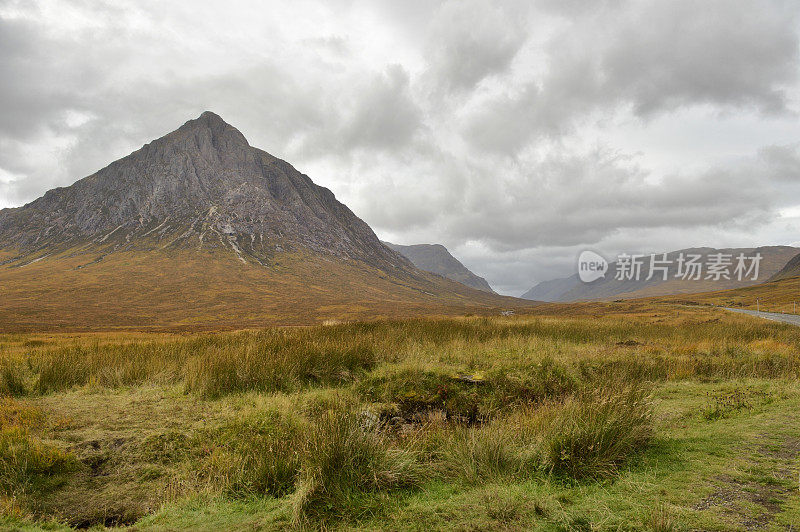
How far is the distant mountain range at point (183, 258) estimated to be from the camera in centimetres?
6683

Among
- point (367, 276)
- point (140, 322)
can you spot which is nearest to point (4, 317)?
point (140, 322)

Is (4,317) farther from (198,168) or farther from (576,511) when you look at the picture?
(198,168)

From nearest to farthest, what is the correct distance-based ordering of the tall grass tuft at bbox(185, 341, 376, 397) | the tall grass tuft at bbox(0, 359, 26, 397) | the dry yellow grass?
the tall grass tuft at bbox(0, 359, 26, 397) < the tall grass tuft at bbox(185, 341, 376, 397) < the dry yellow grass

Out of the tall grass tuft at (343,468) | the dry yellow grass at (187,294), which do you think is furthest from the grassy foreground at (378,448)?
the dry yellow grass at (187,294)

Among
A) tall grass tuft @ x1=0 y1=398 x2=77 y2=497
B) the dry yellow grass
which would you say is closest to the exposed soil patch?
tall grass tuft @ x1=0 y1=398 x2=77 y2=497

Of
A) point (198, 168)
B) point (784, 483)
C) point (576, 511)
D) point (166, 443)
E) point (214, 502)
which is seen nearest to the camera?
point (576, 511)

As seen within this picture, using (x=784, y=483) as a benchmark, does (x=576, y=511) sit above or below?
below

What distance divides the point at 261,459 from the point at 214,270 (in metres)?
122

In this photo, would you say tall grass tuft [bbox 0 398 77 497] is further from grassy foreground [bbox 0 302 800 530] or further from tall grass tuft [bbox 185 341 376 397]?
tall grass tuft [bbox 185 341 376 397]

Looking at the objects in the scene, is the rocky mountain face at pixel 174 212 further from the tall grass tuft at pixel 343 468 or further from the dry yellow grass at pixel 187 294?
the tall grass tuft at pixel 343 468

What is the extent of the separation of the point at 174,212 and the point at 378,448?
7537 inches

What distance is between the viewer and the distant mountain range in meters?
66.8

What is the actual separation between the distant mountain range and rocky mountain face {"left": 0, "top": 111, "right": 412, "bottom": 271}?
677 millimetres

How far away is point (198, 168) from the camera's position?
18662cm
